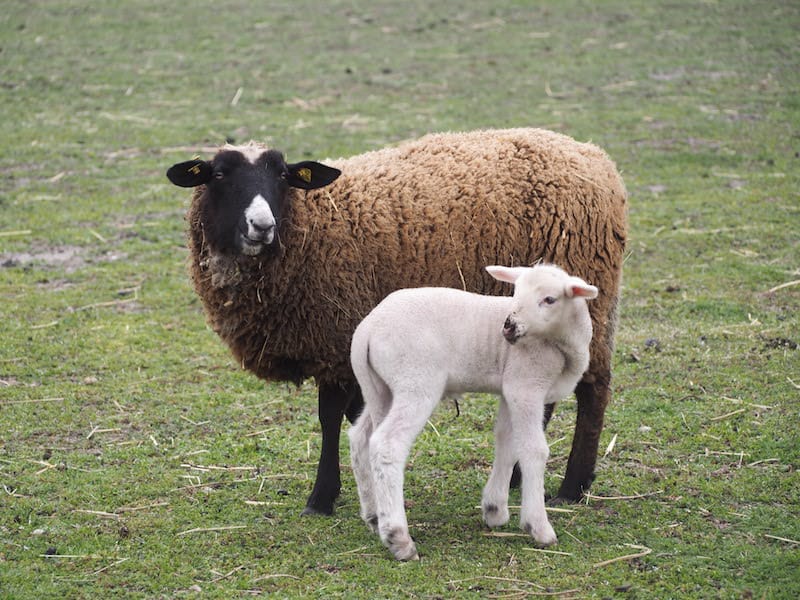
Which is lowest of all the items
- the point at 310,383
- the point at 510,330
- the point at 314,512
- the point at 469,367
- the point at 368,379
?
the point at 310,383

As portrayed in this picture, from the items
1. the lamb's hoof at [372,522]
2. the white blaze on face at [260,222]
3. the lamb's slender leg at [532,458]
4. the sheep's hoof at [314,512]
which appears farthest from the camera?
the sheep's hoof at [314,512]

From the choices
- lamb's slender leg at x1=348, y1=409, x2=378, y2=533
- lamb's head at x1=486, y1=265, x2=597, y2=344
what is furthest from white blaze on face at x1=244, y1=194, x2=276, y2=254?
lamb's head at x1=486, y1=265, x2=597, y2=344

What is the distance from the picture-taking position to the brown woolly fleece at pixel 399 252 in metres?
6.91

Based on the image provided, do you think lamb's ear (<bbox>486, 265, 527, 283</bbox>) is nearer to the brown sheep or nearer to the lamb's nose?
the lamb's nose

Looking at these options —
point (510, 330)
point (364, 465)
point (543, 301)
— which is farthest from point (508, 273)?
point (364, 465)

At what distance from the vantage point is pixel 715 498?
21.7 ft

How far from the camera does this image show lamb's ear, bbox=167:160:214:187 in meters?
7.02

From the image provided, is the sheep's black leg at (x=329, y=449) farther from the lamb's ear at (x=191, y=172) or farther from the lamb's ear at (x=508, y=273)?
the lamb's ear at (x=191, y=172)

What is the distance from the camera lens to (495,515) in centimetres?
Result: 632

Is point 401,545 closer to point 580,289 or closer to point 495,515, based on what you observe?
point 495,515

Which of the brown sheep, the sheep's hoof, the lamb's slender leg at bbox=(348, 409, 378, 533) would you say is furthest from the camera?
the brown sheep

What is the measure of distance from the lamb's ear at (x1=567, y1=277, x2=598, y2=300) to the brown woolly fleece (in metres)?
1.13

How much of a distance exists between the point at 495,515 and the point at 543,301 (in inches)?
53.1

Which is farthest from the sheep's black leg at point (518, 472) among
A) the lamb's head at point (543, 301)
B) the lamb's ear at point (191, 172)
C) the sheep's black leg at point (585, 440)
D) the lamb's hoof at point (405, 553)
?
the lamb's ear at point (191, 172)
